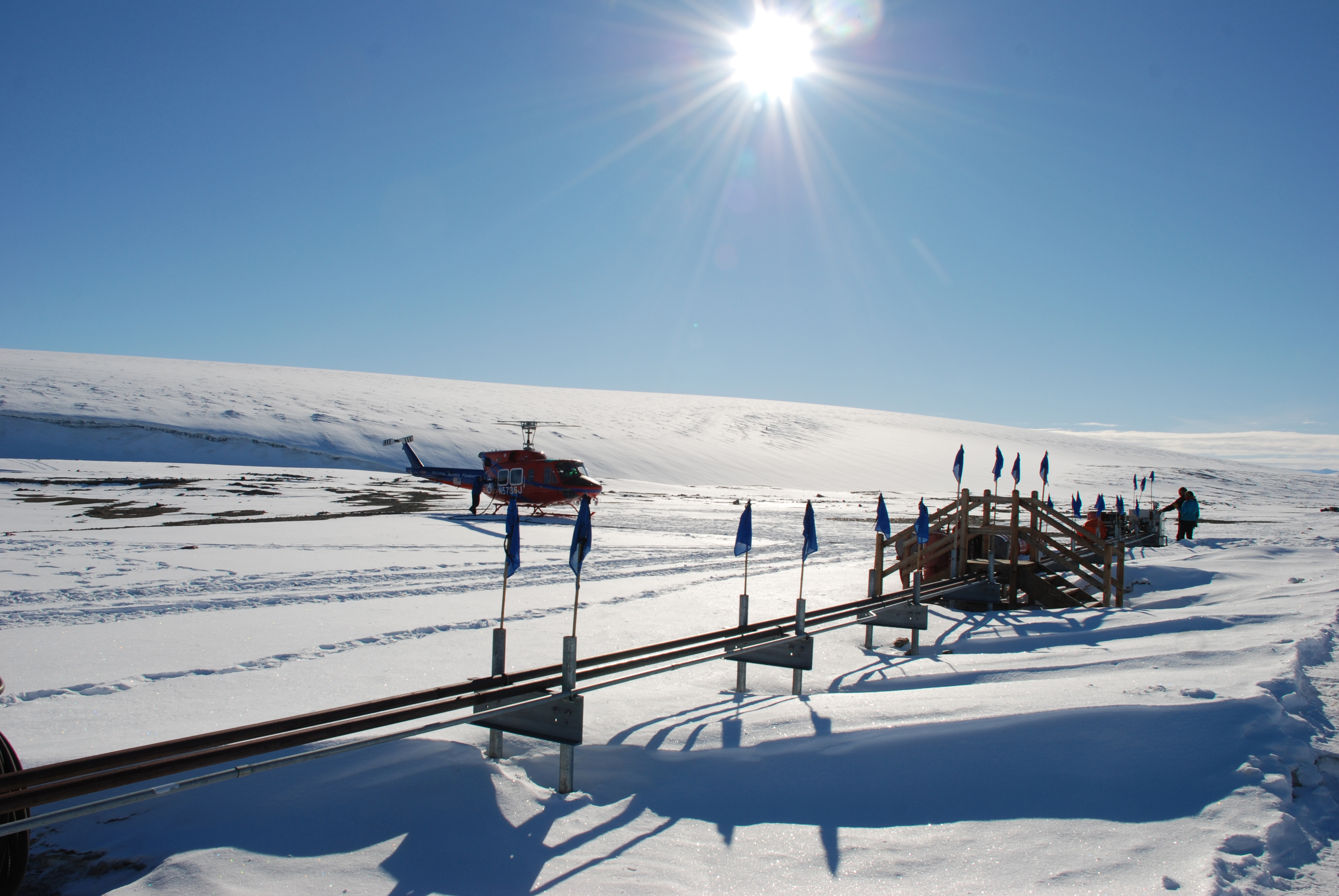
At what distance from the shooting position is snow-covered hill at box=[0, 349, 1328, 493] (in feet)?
149

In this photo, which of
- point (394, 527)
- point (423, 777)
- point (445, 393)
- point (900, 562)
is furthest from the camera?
point (445, 393)

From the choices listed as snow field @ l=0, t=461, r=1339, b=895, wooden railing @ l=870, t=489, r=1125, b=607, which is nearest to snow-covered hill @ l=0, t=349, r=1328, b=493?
wooden railing @ l=870, t=489, r=1125, b=607

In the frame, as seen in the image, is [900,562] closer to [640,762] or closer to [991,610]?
[991,610]

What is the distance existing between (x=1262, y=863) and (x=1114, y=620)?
777cm

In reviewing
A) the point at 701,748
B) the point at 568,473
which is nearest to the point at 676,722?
the point at 701,748

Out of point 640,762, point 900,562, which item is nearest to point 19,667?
point 640,762

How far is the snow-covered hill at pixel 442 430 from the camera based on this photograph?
45281 mm

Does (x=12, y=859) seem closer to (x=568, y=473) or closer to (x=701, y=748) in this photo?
(x=701, y=748)

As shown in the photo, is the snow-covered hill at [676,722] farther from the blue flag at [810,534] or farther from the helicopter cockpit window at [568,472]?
the helicopter cockpit window at [568,472]

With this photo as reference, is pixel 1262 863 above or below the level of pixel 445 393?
below

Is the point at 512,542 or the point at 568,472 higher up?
the point at 512,542

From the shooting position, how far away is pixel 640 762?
16.9 feet

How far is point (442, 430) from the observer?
5638cm

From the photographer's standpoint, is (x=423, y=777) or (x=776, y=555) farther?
(x=776, y=555)
